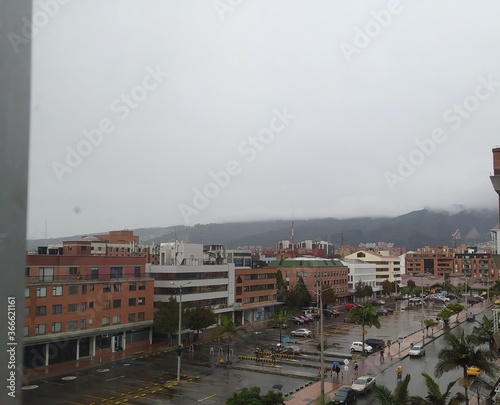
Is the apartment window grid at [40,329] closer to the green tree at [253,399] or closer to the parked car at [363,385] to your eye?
the green tree at [253,399]

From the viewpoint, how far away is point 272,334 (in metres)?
51.0

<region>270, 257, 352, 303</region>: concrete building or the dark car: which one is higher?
<region>270, 257, 352, 303</region>: concrete building

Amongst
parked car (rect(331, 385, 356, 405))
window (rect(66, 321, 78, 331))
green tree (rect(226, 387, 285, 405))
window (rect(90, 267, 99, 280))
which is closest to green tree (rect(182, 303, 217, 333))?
window (rect(90, 267, 99, 280))

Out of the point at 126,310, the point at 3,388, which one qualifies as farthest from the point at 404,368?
the point at 3,388

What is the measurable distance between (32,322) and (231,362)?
1462 cm

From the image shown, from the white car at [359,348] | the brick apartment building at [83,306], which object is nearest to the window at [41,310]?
the brick apartment building at [83,306]

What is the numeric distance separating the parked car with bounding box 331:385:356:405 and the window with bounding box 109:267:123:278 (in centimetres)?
2338

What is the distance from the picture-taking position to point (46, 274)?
35344mm

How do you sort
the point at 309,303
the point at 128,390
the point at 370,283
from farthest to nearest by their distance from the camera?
the point at 370,283
the point at 309,303
the point at 128,390

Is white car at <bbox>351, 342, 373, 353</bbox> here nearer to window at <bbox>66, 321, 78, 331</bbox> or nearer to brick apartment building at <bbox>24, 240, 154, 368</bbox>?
brick apartment building at <bbox>24, 240, 154, 368</bbox>

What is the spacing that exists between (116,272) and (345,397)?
958 inches

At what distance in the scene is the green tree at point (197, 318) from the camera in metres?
42.3

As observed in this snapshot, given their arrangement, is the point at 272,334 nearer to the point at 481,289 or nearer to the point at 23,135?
the point at 23,135

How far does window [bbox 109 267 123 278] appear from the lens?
4127 cm
